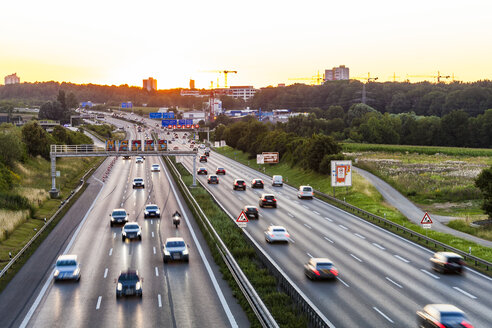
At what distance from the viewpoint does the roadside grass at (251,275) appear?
74.2 ft

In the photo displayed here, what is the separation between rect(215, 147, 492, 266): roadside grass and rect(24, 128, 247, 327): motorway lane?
63.7 ft

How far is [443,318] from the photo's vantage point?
67.9 feet

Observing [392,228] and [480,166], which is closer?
[392,228]

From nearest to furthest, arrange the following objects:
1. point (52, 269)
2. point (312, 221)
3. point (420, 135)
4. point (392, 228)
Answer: point (52, 269) < point (392, 228) < point (312, 221) < point (420, 135)

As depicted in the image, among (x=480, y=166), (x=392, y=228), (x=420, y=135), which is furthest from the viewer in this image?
(x=420, y=135)

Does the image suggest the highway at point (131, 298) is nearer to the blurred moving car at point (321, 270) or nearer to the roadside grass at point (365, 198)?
the blurred moving car at point (321, 270)

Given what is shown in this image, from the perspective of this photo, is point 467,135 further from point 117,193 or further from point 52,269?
point 52,269

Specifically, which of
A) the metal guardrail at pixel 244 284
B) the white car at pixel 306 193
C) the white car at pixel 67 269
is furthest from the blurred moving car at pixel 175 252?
the white car at pixel 306 193

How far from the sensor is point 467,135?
14775 cm

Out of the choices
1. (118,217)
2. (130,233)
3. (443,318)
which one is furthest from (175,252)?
(443,318)

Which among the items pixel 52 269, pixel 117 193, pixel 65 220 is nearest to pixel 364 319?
pixel 52 269

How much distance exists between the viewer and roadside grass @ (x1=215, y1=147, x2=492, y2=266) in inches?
1601

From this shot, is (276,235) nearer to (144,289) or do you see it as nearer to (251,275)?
(251,275)

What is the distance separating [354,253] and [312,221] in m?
13.5
